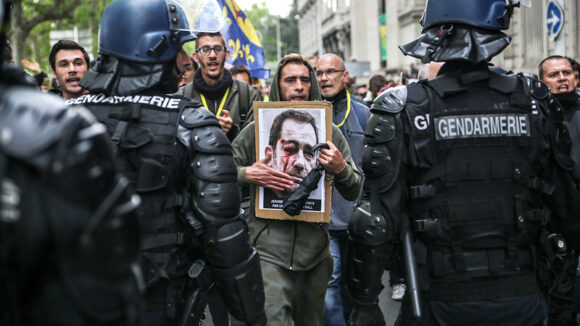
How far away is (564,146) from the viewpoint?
308 centimetres

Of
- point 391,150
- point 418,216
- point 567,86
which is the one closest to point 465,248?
point 418,216

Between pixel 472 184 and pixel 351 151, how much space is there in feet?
7.64

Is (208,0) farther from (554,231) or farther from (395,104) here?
(554,231)

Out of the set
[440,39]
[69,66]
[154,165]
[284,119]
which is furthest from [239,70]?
[154,165]

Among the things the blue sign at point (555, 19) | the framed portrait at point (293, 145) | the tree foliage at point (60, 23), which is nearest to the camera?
the framed portrait at point (293, 145)

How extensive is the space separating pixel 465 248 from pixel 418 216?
24 centimetres

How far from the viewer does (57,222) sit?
1.32 metres

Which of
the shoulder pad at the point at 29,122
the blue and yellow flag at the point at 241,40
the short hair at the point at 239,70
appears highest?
the blue and yellow flag at the point at 241,40

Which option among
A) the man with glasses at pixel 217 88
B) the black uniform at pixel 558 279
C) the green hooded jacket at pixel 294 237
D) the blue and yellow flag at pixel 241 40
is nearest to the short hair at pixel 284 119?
the green hooded jacket at pixel 294 237

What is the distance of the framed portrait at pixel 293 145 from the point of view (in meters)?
4.11

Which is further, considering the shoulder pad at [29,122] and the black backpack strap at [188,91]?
the black backpack strap at [188,91]

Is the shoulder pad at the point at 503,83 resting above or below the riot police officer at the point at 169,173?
above

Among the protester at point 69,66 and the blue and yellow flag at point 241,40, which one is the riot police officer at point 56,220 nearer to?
the protester at point 69,66

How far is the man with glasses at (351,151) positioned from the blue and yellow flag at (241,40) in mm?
3073
